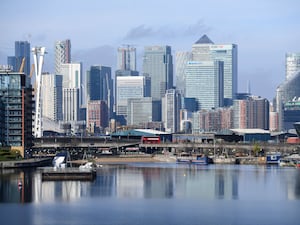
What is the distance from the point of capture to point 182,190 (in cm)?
8044

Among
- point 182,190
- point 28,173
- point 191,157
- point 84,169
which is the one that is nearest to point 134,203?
point 182,190

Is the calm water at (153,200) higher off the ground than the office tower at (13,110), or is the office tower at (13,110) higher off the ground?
the office tower at (13,110)

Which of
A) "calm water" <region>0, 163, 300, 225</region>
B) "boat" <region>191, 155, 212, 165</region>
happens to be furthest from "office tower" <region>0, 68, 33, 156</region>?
"boat" <region>191, 155, 212, 165</region>

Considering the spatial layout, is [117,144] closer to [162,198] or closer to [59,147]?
[59,147]

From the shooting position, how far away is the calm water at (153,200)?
195 feet

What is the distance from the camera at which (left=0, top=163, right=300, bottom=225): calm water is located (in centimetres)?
5947

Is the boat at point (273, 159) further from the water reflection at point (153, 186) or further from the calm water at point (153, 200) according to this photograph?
the calm water at point (153, 200)

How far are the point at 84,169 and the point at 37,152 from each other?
212 feet

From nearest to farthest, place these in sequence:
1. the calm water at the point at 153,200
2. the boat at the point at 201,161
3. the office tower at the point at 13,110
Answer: the calm water at the point at 153,200 < the office tower at the point at 13,110 < the boat at the point at 201,161

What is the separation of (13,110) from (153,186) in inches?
1792

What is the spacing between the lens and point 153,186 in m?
84.5

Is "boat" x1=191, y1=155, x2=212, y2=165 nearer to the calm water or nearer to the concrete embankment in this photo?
the concrete embankment

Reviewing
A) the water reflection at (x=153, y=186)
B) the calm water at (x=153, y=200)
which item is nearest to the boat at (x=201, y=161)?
the water reflection at (x=153, y=186)

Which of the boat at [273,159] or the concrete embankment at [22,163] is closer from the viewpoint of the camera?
the concrete embankment at [22,163]
